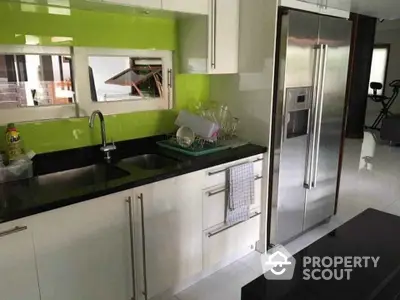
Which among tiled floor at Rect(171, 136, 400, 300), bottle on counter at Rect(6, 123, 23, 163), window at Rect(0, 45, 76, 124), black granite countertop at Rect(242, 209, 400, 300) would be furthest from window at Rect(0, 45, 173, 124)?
black granite countertop at Rect(242, 209, 400, 300)

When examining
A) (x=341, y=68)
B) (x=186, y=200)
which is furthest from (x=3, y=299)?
(x=341, y=68)

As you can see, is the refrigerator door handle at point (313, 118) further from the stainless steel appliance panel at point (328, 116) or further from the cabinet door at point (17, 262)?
the cabinet door at point (17, 262)

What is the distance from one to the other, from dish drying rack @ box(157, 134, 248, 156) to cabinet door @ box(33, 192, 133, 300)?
0.64 metres

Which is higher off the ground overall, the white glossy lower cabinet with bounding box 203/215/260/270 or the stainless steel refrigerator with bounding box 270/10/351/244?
the stainless steel refrigerator with bounding box 270/10/351/244

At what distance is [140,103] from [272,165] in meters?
1.05

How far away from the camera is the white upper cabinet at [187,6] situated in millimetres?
1999

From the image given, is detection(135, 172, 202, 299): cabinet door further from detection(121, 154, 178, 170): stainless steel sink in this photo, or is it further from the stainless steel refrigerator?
the stainless steel refrigerator

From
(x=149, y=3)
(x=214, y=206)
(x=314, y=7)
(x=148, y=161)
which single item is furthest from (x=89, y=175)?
(x=314, y=7)

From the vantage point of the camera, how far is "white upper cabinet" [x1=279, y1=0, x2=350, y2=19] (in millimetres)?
2268

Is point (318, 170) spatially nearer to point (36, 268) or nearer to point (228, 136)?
point (228, 136)

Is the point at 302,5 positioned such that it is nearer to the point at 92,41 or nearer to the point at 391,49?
the point at 92,41

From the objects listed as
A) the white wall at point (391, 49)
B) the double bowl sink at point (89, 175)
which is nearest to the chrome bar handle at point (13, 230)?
the double bowl sink at point (89, 175)

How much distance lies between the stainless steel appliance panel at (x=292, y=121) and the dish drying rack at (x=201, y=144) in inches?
12.8

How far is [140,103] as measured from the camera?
2404mm
